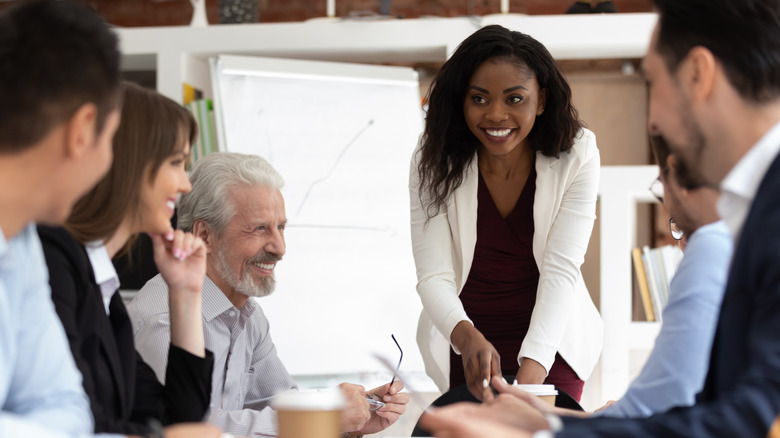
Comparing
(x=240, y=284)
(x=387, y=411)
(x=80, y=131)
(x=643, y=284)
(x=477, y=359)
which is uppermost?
(x=80, y=131)

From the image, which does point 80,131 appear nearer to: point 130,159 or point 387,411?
point 130,159

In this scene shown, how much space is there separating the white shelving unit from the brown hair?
2110 mm

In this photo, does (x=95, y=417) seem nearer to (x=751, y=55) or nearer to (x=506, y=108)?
(x=751, y=55)

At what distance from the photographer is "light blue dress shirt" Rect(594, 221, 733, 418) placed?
129 centimetres

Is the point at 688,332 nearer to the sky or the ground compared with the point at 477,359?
nearer to the sky

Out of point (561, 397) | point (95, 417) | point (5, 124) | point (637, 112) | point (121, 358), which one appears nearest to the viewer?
point (5, 124)

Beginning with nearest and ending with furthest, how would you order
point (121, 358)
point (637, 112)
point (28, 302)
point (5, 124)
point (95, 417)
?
point (5, 124)
point (28, 302)
point (95, 417)
point (121, 358)
point (637, 112)

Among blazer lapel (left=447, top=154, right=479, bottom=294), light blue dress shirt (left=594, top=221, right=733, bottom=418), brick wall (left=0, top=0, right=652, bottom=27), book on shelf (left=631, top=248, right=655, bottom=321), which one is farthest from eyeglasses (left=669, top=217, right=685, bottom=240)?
brick wall (left=0, top=0, right=652, bottom=27)

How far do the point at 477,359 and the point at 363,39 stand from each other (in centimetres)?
196

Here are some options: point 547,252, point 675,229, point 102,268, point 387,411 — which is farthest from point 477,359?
point 102,268

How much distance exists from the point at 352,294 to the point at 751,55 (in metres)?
2.64

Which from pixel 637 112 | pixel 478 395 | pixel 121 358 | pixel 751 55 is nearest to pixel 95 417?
pixel 121 358

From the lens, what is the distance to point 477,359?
184cm

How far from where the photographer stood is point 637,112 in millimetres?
4461
